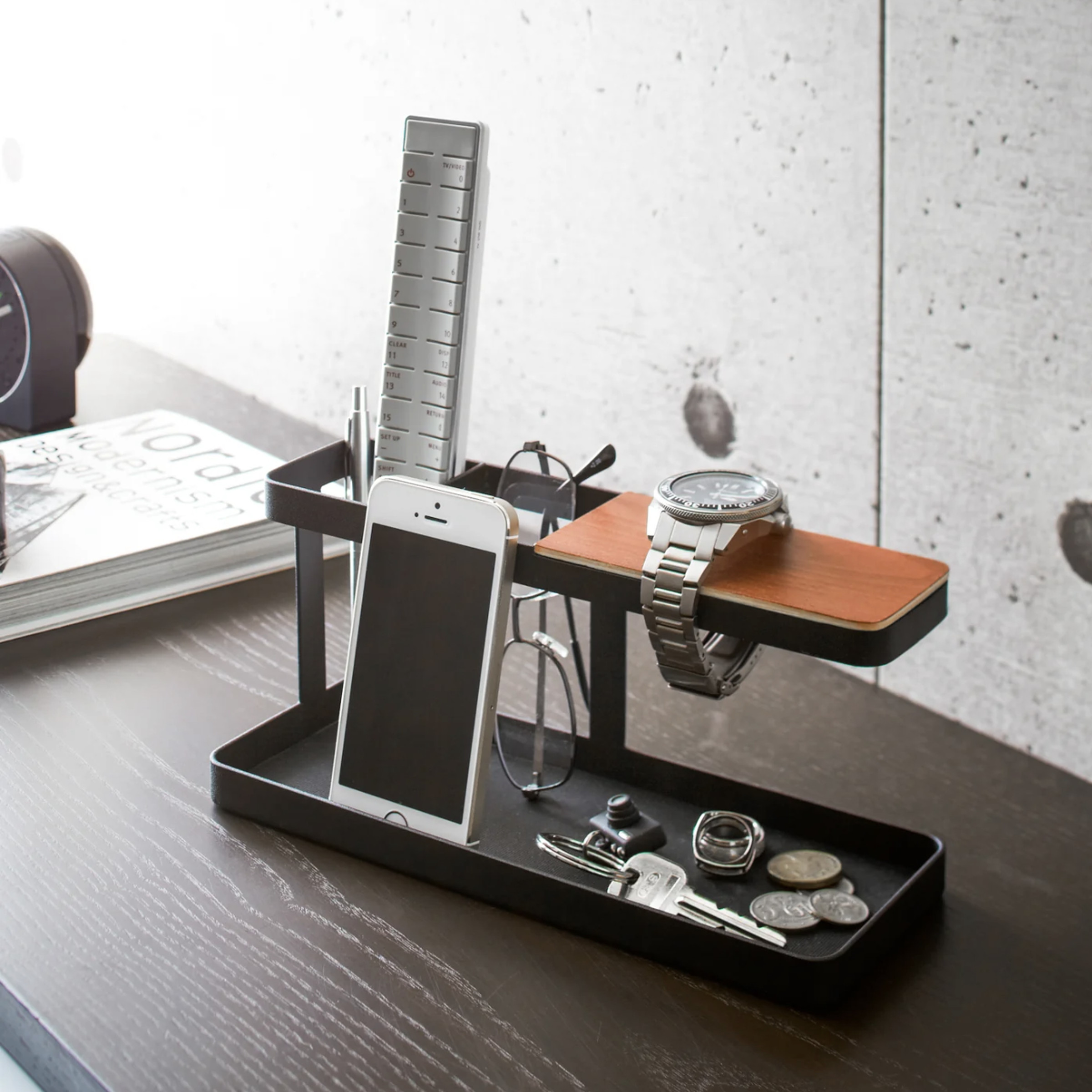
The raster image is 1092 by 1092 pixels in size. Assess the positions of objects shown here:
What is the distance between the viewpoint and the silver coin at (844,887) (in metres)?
0.65

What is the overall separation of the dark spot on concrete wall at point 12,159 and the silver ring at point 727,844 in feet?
5.03

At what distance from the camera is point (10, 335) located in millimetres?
1238

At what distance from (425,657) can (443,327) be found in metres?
0.17

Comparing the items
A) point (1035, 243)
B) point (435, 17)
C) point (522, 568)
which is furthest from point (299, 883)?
point (435, 17)

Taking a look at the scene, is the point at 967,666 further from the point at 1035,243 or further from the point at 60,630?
the point at 60,630

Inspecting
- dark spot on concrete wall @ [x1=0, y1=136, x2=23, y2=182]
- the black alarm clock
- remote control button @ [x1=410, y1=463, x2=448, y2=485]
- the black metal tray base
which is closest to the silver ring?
the black metal tray base

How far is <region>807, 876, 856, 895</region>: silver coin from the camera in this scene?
2.14 ft

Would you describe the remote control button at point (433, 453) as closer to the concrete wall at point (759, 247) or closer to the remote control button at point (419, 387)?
the remote control button at point (419, 387)

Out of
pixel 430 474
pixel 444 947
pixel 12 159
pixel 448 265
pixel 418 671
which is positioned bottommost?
pixel 444 947

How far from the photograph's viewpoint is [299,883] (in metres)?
0.68

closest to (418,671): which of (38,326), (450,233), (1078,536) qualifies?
(450,233)

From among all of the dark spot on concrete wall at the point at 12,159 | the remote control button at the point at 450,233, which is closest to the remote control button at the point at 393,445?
the remote control button at the point at 450,233

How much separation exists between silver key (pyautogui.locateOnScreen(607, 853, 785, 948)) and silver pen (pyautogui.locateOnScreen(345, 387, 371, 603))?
239 millimetres

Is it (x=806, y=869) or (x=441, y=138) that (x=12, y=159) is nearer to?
(x=441, y=138)
